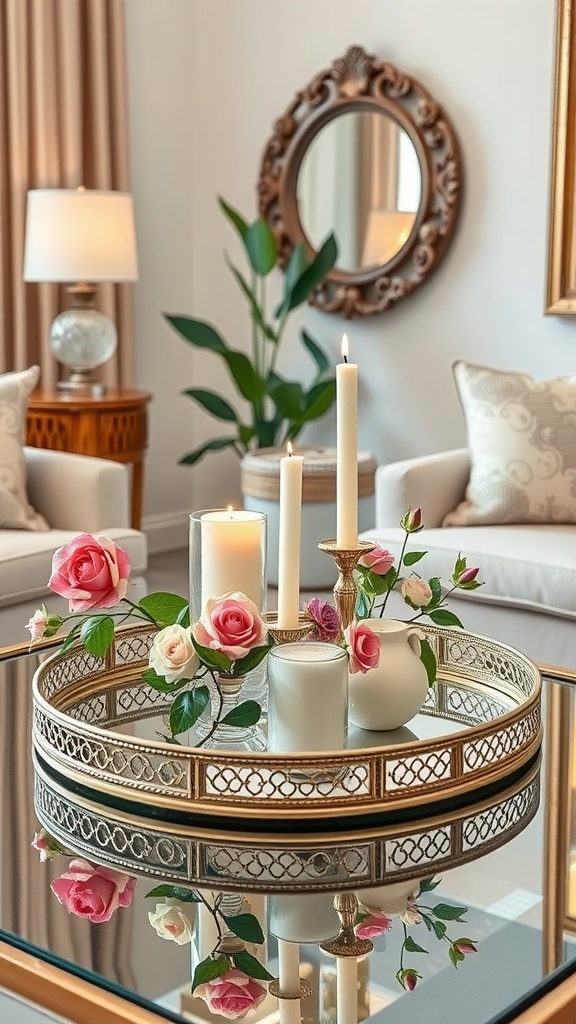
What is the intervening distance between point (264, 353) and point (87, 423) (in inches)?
30.4

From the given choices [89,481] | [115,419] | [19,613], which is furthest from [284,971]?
[115,419]

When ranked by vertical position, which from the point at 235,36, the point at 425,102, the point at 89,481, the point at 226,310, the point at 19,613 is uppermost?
the point at 235,36

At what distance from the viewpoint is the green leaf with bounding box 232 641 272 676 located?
55.7 inches

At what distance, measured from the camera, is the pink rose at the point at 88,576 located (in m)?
1.44

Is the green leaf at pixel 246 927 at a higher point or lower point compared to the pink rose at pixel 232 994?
higher

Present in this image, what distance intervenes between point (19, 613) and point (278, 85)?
256cm

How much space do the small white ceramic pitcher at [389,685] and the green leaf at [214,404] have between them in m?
3.07

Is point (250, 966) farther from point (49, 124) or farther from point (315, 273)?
point (49, 124)

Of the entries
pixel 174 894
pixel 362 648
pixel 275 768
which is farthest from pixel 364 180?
pixel 174 894

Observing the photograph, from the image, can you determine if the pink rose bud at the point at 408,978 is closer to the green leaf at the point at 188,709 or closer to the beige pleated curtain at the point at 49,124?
the green leaf at the point at 188,709

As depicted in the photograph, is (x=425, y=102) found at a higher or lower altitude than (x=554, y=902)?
higher

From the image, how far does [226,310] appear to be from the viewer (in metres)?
5.02

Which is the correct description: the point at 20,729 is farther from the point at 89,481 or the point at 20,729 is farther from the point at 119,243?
the point at 119,243

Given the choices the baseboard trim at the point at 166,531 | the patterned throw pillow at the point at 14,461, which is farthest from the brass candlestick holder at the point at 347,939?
the baseboard trim at the point at 166,531
